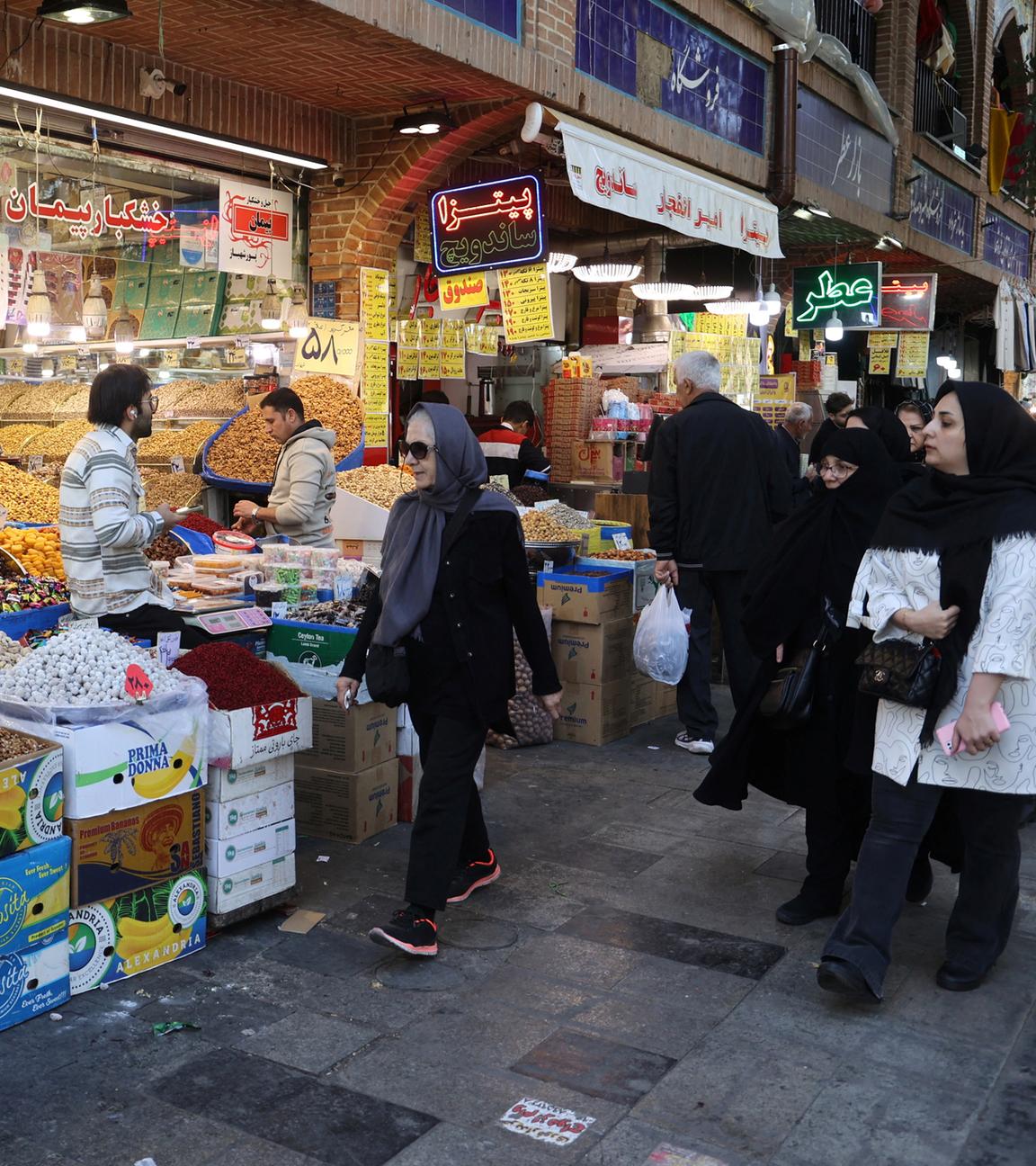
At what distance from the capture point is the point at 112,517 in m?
5.11

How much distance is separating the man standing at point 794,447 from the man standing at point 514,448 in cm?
218

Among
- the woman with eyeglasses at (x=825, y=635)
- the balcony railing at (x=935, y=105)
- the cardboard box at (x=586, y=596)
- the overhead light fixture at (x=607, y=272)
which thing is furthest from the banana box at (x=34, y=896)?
the balcony railing at (x=935, y=105)

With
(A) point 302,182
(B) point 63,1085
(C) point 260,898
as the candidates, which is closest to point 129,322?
(A) point 302,182

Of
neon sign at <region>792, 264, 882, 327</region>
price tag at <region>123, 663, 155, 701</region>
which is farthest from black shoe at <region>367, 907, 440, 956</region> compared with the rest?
neon sign at <region>792, 264, 882, 327</region>

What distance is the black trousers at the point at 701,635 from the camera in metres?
7.29

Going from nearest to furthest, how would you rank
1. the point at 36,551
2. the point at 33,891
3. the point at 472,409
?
1. the point at 33,891
2. the point at 36,551
3. the point at 472,409

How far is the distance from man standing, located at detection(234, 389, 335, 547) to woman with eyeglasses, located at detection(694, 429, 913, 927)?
3.40 metres

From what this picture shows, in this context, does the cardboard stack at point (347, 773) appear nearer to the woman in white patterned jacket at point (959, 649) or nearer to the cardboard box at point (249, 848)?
the cardboard box at point (249, 848)

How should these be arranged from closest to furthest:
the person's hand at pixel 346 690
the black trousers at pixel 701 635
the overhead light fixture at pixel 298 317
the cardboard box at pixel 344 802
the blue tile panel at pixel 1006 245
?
the person's hand at pixel 346 690 < the cardboard box at pixel 344 802 < the black trousers at pixel 701 635 < the overhead light fixture at pixel 298 317 < the blue tile panel at pixel 1006 245

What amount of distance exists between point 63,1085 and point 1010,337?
21.1 meters

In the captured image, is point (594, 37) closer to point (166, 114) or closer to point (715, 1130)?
point (166, 114)

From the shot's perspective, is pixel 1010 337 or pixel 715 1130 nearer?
pixel 715 1130

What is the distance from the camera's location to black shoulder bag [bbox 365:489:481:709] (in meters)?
4.51

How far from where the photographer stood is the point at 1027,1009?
4168 millimetres
